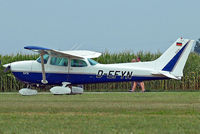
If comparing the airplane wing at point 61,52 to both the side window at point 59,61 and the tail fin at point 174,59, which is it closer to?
the side window at point 59,61

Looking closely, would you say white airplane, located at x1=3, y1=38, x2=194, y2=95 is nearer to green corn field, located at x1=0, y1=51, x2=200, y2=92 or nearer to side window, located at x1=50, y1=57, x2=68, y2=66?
side window, located at x1=50, y1=57, x2=68, y2=66

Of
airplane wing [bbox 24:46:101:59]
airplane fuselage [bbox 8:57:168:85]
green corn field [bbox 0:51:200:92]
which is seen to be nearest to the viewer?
airplane wing [bbox 24:46:101:59]

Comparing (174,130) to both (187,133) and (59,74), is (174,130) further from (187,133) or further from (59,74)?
(59,74)

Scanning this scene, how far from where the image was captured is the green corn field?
2973 centimetres

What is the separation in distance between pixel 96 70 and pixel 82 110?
28.9ft

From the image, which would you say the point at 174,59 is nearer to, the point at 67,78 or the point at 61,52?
the point at 67,78

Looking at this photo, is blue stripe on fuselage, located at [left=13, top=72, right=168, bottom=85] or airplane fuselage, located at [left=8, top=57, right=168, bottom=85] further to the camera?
blue stripe on fuselage, located at [left=13, top=72, right=168, bottom=85]

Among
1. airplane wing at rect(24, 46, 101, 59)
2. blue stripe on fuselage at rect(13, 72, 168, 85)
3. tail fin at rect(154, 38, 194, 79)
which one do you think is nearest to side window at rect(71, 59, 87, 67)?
airplane wing at rect(24, 46, 101, 59)

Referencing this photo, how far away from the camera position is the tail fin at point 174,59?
21.8 metres

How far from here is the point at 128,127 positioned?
29.4 feet

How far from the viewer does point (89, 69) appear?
21688 mm

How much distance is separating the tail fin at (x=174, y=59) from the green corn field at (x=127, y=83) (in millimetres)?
7499

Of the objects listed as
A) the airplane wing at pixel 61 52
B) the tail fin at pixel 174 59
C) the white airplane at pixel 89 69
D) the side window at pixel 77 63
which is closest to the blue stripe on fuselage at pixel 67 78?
the white airplane at pixel 89 69

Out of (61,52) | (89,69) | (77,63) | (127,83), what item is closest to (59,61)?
(77,63)
